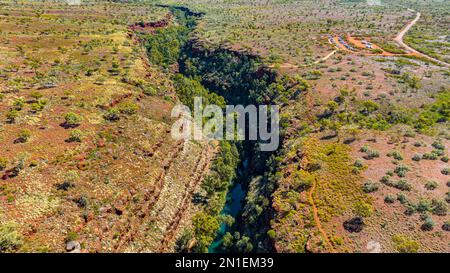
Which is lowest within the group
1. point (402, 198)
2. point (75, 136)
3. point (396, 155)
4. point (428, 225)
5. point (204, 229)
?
point (204, 229)

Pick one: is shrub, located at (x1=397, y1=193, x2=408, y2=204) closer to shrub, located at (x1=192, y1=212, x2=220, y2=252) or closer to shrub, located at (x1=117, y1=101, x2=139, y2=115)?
shrub, located at (x1=192, y1=212, x2=220, y2=252)

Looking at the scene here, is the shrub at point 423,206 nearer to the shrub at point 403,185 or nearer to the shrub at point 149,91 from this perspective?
the shrub at point 403,185

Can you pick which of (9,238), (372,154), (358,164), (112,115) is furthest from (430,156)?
(9,238)

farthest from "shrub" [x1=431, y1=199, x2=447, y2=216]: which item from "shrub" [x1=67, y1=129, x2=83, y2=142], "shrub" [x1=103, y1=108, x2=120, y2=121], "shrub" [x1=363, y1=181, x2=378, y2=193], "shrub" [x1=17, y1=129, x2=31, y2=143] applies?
"shrub" [x1=17, y1=129, x2=31, y2=143]

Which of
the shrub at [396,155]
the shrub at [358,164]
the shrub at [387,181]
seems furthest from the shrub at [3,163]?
the shrub at [396,155]

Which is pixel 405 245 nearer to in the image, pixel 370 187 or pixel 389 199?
pixel 389 199

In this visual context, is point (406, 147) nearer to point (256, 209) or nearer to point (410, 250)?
point (410, 250)
